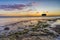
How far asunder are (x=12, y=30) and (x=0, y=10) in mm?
416

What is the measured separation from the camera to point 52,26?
2.11 m

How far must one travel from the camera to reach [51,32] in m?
2.08

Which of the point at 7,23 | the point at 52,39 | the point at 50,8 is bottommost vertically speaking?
the point at 52,39

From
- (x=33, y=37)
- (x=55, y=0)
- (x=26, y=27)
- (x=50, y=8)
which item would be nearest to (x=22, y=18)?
(x=26, y=27)

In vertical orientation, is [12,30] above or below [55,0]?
below

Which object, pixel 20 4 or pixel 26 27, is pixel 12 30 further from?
pixel 20 4

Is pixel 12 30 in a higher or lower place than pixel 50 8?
lower

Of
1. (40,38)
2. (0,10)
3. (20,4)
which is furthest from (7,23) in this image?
(40,38)

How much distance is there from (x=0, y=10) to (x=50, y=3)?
0.90 metres

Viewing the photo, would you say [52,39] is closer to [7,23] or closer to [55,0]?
[55,0]

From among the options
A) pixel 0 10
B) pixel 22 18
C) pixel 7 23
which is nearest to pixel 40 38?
pixel 22 18

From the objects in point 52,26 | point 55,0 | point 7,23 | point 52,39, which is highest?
point 55,0

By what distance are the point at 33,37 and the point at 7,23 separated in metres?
0.51

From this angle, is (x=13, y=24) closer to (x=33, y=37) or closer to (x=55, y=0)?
(x=33, y=37)
